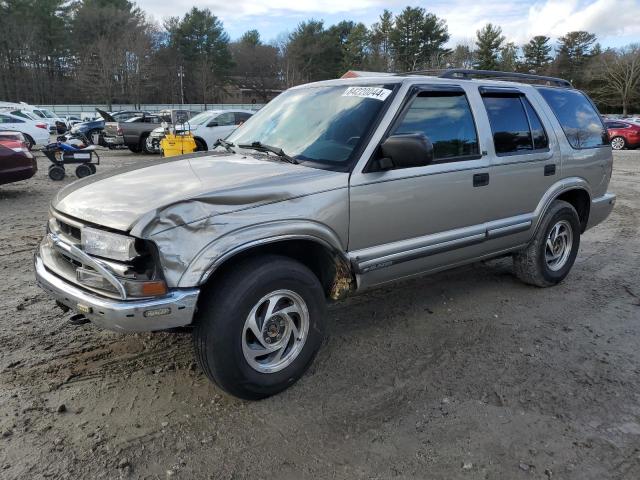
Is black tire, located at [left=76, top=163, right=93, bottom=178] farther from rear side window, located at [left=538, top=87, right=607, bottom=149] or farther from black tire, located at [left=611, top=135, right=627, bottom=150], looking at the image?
black tire, located at [left=611, top=135, right=627, bottom=150]

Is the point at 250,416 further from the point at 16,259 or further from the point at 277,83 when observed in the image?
the point at 277,83

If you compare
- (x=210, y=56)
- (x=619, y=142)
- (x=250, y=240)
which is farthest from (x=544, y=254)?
(x=210, y=56)

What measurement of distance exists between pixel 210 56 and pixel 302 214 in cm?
6969

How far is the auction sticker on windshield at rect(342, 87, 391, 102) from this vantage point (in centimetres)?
363

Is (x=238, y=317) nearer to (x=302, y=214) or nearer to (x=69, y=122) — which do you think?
(x=302, y=214)

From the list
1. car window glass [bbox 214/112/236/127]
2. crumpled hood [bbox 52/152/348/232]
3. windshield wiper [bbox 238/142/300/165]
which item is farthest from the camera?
car window glass [bbox 214/112/236/127]

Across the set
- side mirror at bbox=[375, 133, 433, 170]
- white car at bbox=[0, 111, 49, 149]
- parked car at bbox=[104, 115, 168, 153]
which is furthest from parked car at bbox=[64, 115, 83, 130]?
side mirror at bbox=[375, 133, 433, 170]

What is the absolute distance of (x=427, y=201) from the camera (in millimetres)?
3711

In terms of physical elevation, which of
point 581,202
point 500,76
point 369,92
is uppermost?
point 500,76

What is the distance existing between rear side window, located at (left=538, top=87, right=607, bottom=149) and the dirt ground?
1679 millimetres

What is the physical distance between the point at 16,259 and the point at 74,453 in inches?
157

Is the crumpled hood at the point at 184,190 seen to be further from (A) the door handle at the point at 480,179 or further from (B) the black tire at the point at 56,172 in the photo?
(B) the black tire at the point at 56,172

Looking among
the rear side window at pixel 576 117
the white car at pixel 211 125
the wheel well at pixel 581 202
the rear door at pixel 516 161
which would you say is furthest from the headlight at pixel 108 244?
the white car at pixel 211 125

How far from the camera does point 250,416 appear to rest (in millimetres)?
2977
